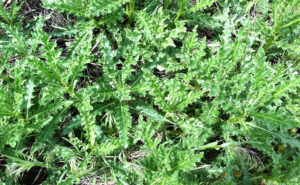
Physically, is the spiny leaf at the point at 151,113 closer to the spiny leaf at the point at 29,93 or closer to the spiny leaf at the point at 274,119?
the spiny leaf at the point at 274,119

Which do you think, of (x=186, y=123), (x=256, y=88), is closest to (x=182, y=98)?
(x=186, y=123)

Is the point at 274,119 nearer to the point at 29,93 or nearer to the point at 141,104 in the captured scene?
the point at 141,104

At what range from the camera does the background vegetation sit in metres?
2.47

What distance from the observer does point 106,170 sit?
8.60 ft

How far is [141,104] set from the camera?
281 centimetres

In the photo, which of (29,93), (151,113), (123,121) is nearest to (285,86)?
(151,113)

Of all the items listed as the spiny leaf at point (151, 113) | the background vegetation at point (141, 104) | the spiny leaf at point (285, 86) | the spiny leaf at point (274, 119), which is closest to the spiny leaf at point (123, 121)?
the background vegetation at point (141, 104)

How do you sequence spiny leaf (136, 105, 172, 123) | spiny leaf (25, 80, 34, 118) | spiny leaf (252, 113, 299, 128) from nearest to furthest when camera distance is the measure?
spiny leaf (252, 113, 299, 128) < spiny leaf (25, 80, 34, 118) < spiny leaf (136, 105, 172, 123)

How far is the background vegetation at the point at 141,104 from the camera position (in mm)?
2473

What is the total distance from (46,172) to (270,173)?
2.23 metres

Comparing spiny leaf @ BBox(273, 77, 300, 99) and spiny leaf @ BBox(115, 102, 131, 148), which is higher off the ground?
spiny leaf @ BBox(273, 77, 300, 99)

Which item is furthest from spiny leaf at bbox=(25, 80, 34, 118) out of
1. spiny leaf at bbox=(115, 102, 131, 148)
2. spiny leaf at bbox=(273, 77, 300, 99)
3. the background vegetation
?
spiny leaf at bbox=(273, 77, 300, 99)

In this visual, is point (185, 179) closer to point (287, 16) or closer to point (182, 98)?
point (182, 98)

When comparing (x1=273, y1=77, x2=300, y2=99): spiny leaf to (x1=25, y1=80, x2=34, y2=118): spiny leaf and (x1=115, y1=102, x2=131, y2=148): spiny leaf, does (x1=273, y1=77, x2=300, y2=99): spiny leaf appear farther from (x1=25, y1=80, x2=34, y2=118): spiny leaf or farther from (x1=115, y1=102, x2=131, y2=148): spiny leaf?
(x1=25, y1=80, x2=34, y2=118): spiny leaf
